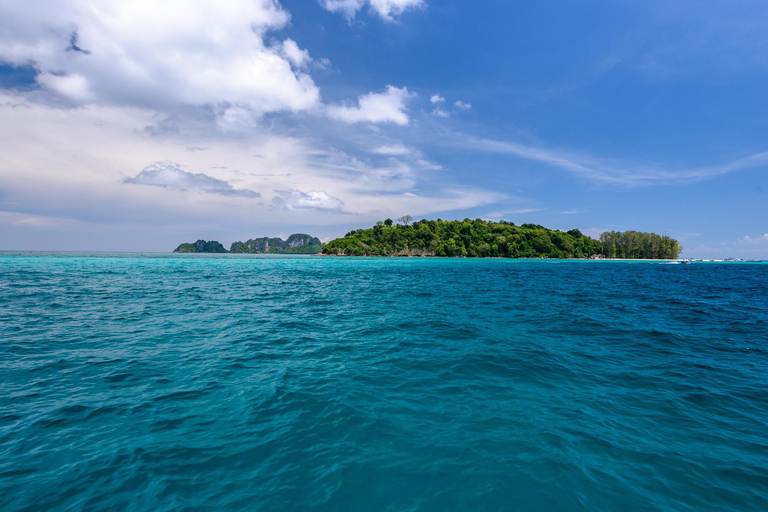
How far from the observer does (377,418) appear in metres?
7.67

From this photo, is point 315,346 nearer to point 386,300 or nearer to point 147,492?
point 147,492

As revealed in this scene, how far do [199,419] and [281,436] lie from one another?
233 cm

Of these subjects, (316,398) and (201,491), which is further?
(316,398)

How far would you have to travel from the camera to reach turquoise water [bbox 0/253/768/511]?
5.37 metres

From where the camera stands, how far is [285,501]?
16.7ft

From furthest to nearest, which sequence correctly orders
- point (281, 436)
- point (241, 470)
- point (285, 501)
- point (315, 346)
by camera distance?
1. point (315, 346)
2. point (281, 436)
3. point (241, 470)
4. point (285, 501)

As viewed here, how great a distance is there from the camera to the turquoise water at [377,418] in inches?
211

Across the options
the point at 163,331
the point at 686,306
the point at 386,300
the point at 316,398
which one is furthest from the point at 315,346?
the point at 686,306

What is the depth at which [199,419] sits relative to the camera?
7.55 m

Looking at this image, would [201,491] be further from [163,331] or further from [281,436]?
[163,331]

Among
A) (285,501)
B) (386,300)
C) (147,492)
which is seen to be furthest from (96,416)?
(386,300)

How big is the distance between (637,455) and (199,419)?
986cm

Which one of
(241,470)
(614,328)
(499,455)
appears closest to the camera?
(241,470)

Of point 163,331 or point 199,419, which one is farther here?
point 163,331
